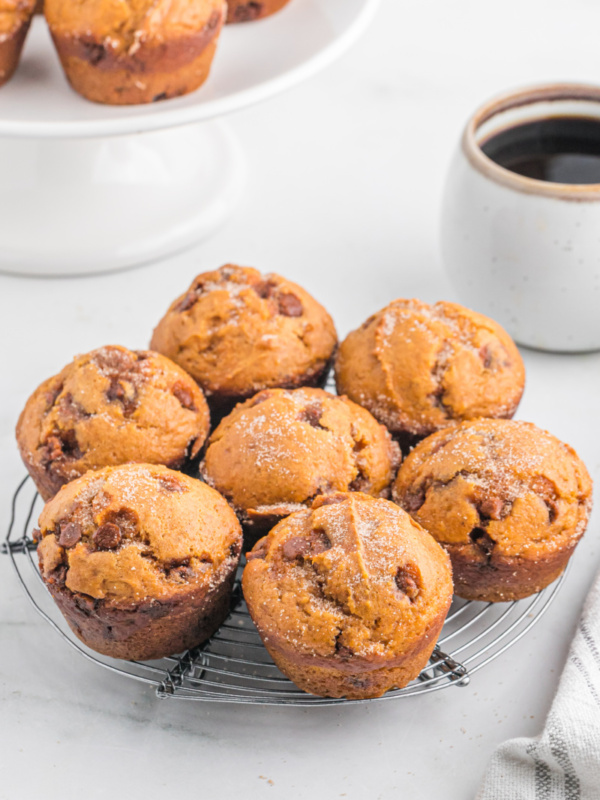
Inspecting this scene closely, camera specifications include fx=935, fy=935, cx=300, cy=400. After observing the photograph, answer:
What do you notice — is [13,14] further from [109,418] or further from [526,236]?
[526,236]

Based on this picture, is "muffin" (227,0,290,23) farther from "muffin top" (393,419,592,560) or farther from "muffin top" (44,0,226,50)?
"muffin top" (393,419,592,560)

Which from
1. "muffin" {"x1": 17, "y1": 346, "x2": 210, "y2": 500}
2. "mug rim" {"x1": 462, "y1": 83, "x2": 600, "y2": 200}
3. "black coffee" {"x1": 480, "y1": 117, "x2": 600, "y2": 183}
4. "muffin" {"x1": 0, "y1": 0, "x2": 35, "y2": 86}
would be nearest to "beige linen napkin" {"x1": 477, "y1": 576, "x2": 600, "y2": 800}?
"muffin" {"x1": 17, "y1": 346, "x2": 210, "y2": 500}

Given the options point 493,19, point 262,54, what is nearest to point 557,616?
point 262,54

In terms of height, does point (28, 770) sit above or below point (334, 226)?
below

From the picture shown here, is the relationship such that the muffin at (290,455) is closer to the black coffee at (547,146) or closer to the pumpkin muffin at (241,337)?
the pumpkin muffin at (241,337)

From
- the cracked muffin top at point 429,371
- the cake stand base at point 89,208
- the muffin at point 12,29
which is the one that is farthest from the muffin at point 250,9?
the cracked muffin top at point 429,371

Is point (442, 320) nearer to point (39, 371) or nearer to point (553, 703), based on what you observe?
point (553, 703)
